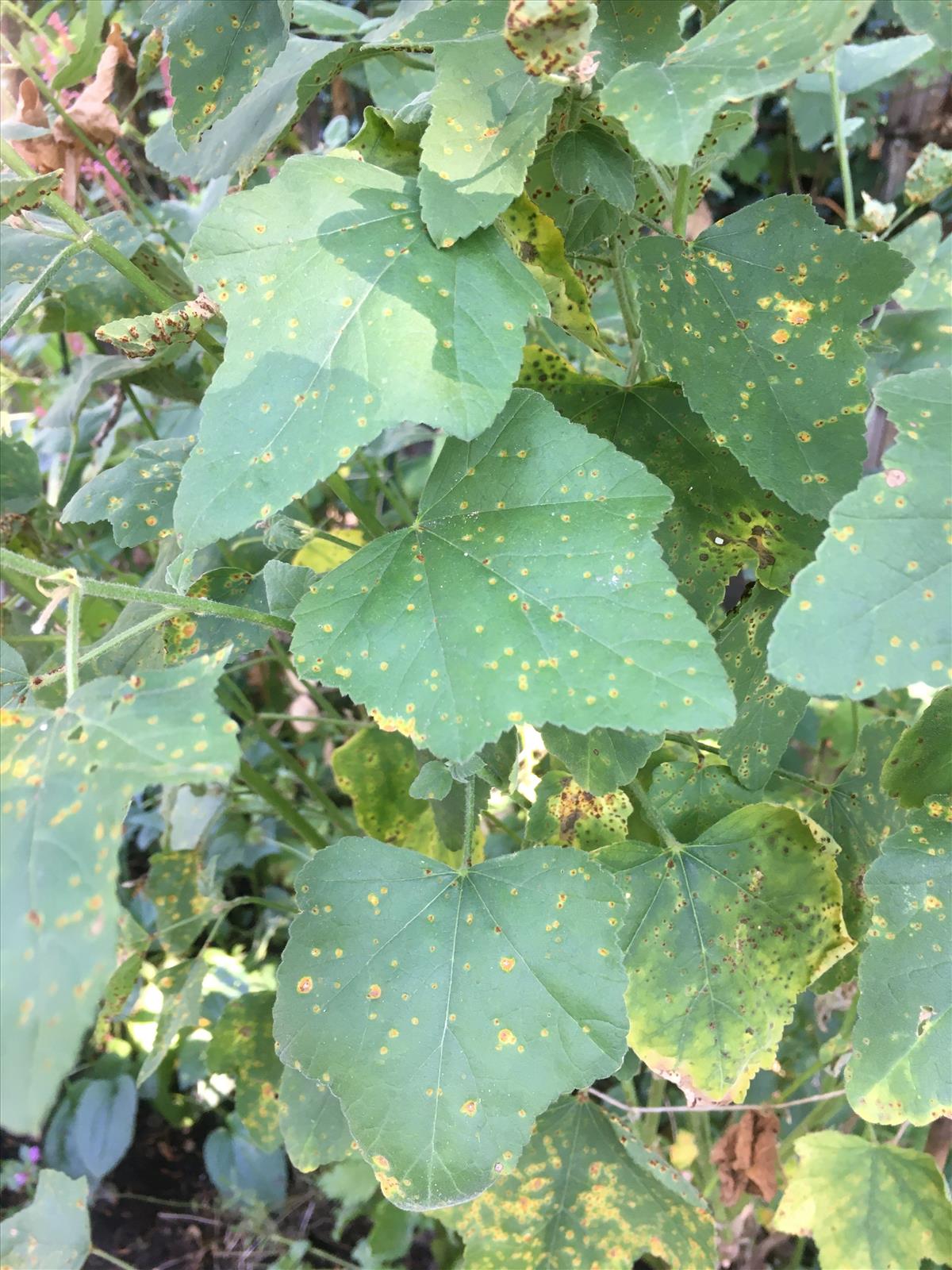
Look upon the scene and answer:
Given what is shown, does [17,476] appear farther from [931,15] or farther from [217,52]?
[931,15]

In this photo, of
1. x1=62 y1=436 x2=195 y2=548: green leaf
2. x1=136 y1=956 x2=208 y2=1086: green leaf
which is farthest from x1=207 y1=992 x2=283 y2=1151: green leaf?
x1=62 y1=436 x2=195 y2=548: green leaf

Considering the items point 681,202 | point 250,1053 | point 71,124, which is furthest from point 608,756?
point 71,124

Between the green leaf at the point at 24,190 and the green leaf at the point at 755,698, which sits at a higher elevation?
the green leaf at the point at 24,190

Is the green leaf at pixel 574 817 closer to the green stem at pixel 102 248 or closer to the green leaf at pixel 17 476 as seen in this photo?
the green stem at pixel 102 248

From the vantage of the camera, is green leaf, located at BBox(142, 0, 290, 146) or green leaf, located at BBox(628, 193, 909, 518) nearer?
green leaf, located at BBox(628, 193, 909, 518)

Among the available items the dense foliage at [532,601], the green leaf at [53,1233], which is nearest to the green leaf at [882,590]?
the dense foliage at [532,601]

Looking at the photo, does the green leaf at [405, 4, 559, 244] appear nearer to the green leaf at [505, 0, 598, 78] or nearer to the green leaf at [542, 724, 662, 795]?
the green leaf at [505, 0, 598, 78]
